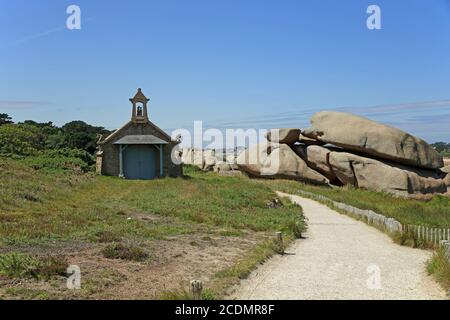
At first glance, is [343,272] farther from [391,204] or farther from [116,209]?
[391,204]

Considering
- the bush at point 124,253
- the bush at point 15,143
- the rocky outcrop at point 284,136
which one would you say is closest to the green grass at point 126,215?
the bush at point 124,253

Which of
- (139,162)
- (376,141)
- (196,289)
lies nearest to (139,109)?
(139,162)

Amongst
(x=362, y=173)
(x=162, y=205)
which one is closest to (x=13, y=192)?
(x=162, y=205)

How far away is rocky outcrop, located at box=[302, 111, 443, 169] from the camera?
43219 mm

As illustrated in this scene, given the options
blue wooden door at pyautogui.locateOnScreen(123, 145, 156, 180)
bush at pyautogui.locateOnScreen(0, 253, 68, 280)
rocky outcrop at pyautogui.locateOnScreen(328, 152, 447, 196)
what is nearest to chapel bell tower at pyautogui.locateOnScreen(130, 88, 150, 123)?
blue wooden door at pyautogui.locateOnScreen(123, 145, 156, 180)

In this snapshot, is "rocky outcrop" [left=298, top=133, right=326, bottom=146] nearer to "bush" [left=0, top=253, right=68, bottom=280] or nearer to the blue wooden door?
the blue wooden door

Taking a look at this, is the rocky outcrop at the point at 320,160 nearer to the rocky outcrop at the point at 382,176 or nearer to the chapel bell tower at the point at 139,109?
the rocky outcrop at the point at 382,176

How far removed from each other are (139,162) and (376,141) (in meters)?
20.8

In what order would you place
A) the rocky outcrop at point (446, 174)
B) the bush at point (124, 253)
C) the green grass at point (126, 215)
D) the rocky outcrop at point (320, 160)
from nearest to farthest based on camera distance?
the bush at point (124, 253) < the green grass at point (126, 215) < the rocky outcrop at point (446, 174) < the rocky outcrop at point (320, 160)

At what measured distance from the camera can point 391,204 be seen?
34500mm

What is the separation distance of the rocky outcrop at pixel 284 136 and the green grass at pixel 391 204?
17.5ft

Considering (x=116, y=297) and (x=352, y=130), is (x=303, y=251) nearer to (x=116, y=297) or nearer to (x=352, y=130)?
(x=116, y=297)

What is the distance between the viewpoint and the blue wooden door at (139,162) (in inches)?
1710
